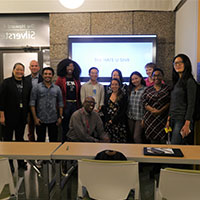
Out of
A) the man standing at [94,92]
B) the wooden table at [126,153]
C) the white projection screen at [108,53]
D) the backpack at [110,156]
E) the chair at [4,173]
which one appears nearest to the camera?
the chair at [4,173]

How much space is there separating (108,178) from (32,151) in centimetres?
82

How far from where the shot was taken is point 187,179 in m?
1.29

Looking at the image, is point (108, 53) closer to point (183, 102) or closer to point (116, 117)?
point (116, 117)

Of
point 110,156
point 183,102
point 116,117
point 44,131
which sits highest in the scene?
point 183,102

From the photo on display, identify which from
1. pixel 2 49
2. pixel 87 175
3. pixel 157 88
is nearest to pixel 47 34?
pixel 2 49

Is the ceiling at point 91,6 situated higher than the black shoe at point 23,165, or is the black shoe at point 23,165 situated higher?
the ceiling at point 91,6

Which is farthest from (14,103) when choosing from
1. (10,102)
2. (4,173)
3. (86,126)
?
(4,173)

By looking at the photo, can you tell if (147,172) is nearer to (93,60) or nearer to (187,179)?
(187,179)

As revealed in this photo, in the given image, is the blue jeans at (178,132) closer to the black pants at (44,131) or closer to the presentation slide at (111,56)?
the black pants at (44,131)

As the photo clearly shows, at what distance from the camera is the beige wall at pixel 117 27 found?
4398 mm

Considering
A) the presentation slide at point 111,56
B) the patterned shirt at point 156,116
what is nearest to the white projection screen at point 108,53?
the presentation slide at point 111,56

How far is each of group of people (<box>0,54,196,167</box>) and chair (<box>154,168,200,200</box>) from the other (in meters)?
1.21

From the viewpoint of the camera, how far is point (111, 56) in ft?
14.4

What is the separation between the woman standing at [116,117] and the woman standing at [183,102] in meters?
0.71
